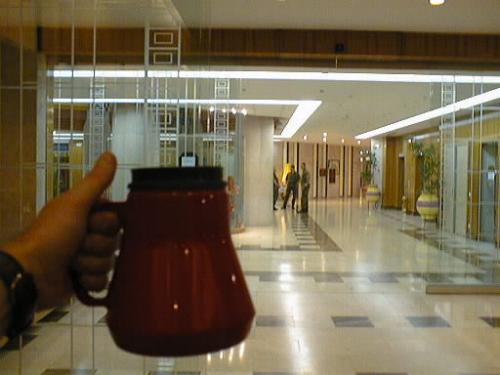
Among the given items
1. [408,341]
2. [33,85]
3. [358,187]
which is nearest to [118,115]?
[33,85]

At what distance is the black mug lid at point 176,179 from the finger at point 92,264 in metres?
0.17

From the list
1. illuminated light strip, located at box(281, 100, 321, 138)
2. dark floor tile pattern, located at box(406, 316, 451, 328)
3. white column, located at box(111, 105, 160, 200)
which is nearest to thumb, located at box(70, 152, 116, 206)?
white column, located at box(111, 105, 160, 200)

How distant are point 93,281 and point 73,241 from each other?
0.25ft

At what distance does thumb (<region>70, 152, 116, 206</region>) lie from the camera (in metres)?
0.84

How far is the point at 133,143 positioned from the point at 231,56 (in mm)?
2829

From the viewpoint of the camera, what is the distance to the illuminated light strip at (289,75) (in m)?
3.54

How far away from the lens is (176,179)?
743mm

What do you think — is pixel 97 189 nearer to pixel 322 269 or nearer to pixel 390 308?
pixel 390 308

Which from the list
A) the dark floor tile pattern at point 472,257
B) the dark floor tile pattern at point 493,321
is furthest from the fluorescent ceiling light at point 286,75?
the dark floor tile pattern at point 493,321

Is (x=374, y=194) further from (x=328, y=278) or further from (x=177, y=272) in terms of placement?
(x=177, y=272)

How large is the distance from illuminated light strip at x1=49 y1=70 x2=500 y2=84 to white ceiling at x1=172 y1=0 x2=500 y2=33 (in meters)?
0.67

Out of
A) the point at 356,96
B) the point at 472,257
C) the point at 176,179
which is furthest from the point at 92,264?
the point at 356,96

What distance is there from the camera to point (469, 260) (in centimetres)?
827

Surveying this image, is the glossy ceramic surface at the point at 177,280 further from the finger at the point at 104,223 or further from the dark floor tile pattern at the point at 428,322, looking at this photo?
the dark floor tile pattern at the point at 428,322
